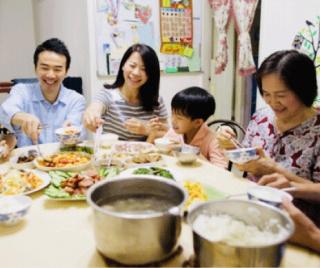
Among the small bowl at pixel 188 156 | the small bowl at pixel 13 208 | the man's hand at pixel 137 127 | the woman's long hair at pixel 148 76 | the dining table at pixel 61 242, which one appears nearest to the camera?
the dining table at pixel 61 242

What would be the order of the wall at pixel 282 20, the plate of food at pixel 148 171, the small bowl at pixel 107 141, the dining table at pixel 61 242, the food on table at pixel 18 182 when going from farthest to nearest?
the wall at pixel 282 20 < the small bowl at pixel 107 141 < the plate of food at pixel 148 171 < the food on table at pixel 18 182 < the dining table at pixel 61 242

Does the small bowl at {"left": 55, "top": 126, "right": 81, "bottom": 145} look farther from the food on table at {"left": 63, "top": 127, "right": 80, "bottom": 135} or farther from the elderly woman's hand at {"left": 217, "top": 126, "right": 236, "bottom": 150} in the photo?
the elderly woman's hand at {"left": 217, "top": 126, "right": 236, "bottom": 150}

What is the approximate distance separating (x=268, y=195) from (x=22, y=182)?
0.89m

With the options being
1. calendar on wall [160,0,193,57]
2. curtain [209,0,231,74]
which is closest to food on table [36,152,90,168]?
calendar on wall [160,0,193,57]

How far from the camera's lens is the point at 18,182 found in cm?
127

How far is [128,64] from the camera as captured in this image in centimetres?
213

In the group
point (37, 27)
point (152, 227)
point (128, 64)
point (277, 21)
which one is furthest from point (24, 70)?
point (152, 227)

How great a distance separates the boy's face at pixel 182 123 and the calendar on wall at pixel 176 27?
161 cm

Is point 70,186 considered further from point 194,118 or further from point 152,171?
point 194,118

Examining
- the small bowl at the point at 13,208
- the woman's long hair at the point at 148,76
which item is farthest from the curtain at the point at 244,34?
the small bowl at the point at 13,208

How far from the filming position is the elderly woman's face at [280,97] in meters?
1.39

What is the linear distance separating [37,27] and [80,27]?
5.17 feet

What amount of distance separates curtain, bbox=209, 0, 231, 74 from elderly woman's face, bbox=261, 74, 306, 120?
2064mm

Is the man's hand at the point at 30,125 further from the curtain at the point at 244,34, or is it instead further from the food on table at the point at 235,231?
the curtain at the point at 244,34
